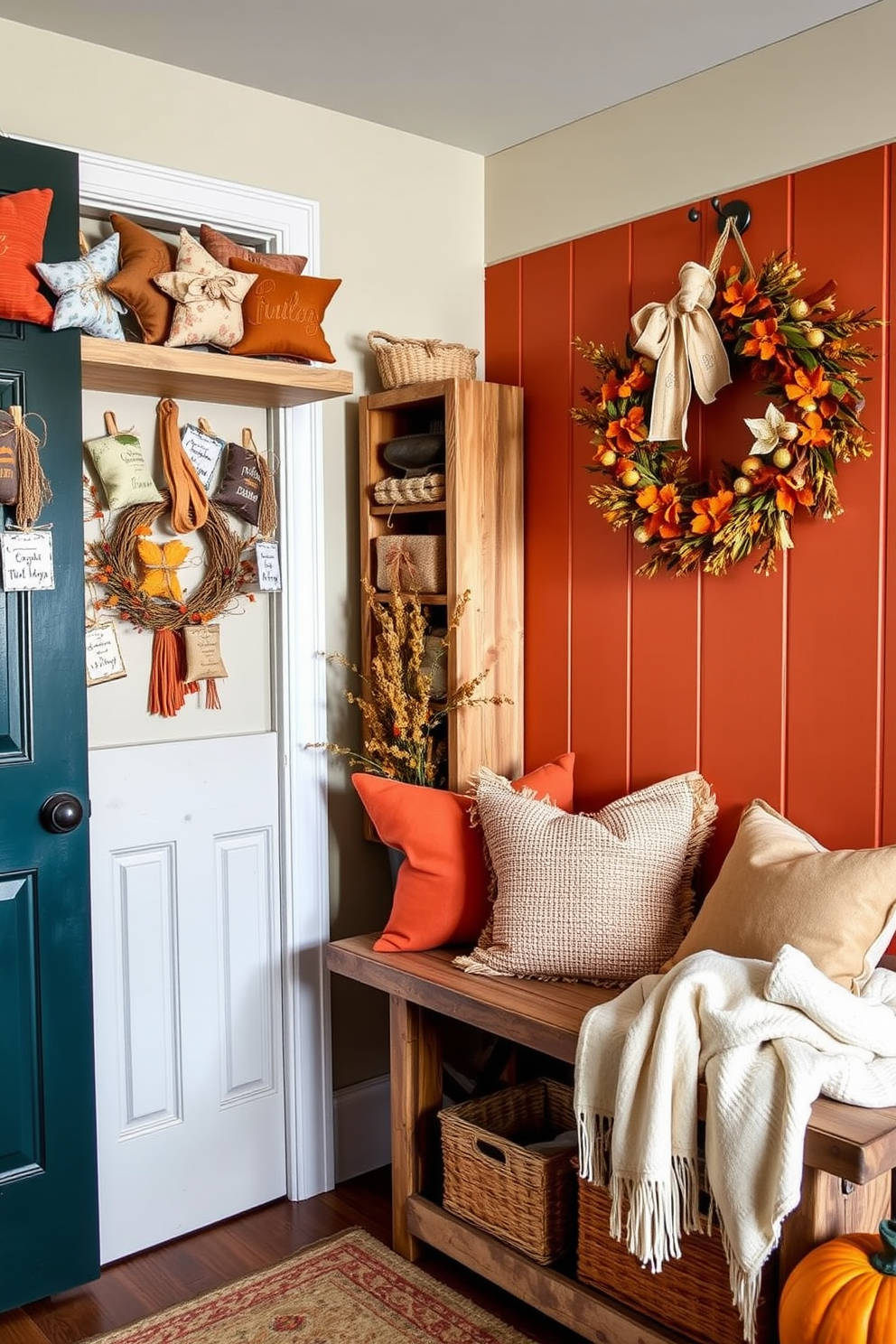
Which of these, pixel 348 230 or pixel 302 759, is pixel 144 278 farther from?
pixel 302 759

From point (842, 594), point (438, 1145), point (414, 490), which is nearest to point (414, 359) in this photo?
point (414, 490)

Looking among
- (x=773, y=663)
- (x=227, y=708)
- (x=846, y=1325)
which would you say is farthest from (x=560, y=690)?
(x=846, y=1325)

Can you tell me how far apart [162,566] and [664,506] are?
110 cm

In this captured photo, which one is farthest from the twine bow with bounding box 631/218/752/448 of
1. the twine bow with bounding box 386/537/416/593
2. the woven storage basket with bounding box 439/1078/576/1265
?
the woven storage basket with bounding box 439/1078/576/1265

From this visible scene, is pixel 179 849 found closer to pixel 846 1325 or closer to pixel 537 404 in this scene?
pixel 537 404

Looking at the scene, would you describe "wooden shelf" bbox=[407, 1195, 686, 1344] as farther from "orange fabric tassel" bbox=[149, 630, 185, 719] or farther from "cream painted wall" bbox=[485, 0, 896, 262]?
"cream painted wall" bbox=[485, 0, 896, 262]

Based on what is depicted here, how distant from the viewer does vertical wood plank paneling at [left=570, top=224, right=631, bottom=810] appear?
290 cm

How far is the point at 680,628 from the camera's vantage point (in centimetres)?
278

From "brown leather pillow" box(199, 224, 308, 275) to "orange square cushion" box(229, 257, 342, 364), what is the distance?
0.03 meters

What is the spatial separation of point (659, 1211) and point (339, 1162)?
4.28ft

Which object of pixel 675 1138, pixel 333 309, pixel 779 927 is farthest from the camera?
pixel 333 309

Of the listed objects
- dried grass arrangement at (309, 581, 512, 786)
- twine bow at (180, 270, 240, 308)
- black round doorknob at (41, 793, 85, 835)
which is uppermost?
twine bow at (180, 270, 240, 308)

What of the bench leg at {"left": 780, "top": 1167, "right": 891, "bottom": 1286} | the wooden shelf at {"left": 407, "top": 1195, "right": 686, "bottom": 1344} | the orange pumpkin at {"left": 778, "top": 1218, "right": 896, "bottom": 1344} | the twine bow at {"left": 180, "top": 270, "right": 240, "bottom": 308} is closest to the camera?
the orange pumpkin at {"left": 778, "top": 1218, "right": 896, "bottom": 1344}

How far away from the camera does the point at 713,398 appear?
8.35 feet
